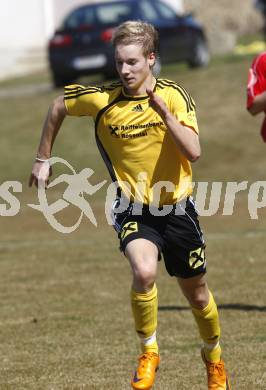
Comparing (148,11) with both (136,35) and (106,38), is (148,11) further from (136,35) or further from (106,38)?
(136,35)

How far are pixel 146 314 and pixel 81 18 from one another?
76.4 ft

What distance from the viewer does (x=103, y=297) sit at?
11305 mm

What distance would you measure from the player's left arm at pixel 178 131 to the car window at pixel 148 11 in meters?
23.0

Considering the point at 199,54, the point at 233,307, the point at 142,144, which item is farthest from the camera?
the point at 199,54

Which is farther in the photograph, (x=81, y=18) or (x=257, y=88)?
(x=81, y=18)

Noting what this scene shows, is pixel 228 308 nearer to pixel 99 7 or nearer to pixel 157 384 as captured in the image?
pixel 157 384

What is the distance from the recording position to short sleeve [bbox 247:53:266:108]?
7.25 meters

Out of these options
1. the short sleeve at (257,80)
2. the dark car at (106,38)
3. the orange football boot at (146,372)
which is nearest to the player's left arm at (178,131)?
the short sleeve at (257,80)

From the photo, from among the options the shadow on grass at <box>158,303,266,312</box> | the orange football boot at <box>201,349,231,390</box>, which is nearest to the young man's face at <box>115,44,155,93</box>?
the orange football boot at <box>201,349,231,390</box>

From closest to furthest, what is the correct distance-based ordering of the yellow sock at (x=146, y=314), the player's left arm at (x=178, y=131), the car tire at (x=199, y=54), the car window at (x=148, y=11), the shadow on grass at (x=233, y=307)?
1. the player's left arm at (x=178, y=131)
2. the yellow sock at (x=146, y=314)
3. the shadow on grass at (x=233, y=307)
4. the car window at (x=148, y=11)
5. the car tire at (x=199, y=54)

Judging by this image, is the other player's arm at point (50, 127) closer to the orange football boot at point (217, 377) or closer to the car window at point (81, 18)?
the orange football boot at point (217, 377)

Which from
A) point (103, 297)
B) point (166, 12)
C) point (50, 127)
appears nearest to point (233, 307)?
point (103, 297)

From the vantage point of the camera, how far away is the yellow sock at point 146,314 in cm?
670

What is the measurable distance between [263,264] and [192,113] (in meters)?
6.49
